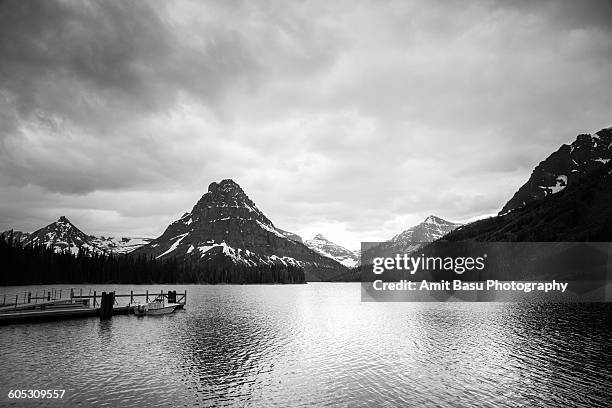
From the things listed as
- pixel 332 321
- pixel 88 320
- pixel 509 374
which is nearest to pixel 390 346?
pixel 509 374

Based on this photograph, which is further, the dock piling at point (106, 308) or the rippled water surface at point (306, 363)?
the dock piling at point (106, 308)

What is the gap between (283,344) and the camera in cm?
5372

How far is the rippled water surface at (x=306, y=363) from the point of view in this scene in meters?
31.3

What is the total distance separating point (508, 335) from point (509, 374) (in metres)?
26.3

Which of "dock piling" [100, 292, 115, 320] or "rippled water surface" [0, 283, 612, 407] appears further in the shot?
"dock piling" [100, 292, 115, 320]

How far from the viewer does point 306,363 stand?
42.8m

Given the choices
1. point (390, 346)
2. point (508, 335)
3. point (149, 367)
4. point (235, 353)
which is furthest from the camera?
point (508, 335)

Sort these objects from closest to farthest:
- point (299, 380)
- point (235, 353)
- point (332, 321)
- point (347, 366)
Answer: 1. point (299, 380)
2. point (347, 366)
3. point (235, 353)
4. point (332, 321)

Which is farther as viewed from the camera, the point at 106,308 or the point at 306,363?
the point at 106,308

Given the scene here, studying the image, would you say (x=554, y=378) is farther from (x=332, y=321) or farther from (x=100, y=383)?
(x=332, y=321)

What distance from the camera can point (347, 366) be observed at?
1649 inches

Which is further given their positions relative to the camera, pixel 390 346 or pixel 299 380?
pixel 390 346

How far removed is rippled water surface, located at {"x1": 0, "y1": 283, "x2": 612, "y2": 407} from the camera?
31.3 metres

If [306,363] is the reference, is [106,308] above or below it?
above
